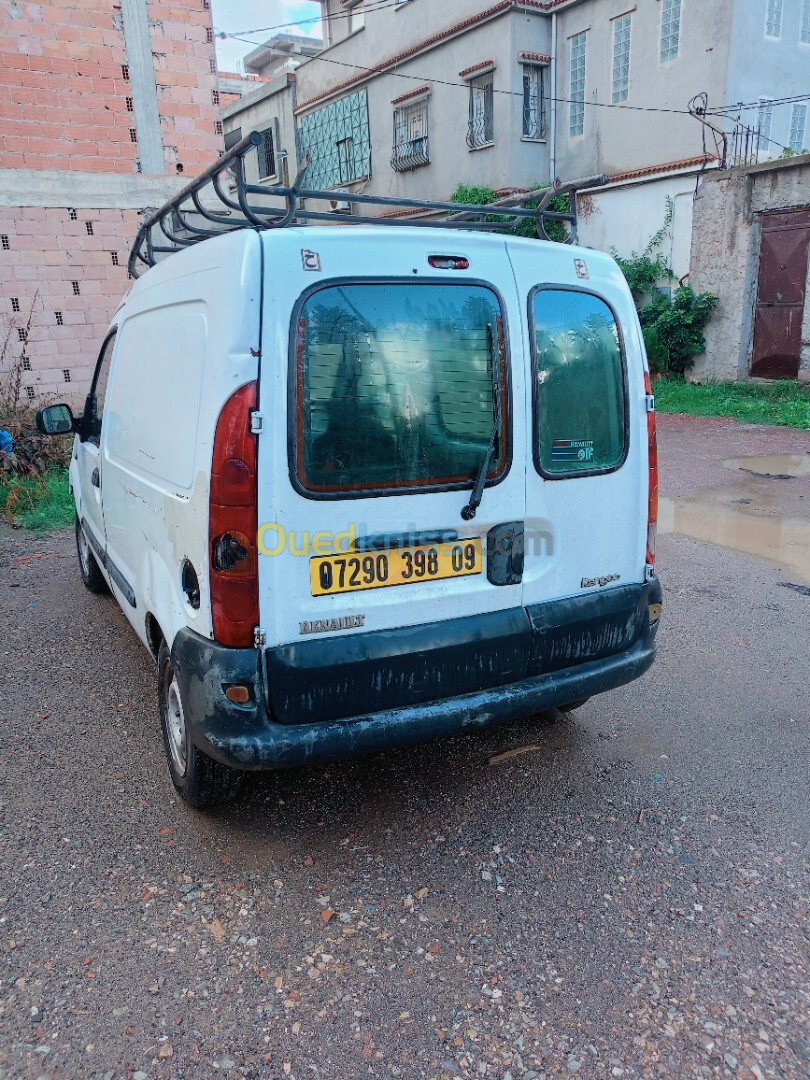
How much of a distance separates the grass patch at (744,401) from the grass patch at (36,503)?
10.0m

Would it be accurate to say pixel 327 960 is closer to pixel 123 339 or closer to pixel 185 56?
pixel 123 339

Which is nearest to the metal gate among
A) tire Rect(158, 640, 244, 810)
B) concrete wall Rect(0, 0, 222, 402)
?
concrete wall Rect(0, 0, 222, 402)

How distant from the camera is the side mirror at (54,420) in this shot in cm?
445

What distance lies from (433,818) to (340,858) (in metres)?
0.41

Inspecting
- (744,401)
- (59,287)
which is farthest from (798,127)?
(59,287)

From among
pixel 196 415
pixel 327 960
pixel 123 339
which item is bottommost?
pixel 327 960

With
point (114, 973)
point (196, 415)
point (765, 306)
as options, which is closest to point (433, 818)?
point (114, 973)

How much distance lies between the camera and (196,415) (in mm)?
2506

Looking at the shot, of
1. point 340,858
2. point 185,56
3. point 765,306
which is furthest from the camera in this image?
point 765,306

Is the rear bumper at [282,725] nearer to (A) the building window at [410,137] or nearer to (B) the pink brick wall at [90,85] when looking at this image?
(B) the pink brick wall at [90,85]

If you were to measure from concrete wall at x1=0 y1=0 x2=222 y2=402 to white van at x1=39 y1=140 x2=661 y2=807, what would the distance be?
6.88 m

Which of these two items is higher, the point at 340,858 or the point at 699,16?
the point at 699,16

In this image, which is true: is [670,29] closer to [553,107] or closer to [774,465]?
[553,107]

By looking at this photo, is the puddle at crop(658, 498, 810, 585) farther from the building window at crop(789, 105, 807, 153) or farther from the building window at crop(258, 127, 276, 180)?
the building window at crop(258, 127, 276, 180)
